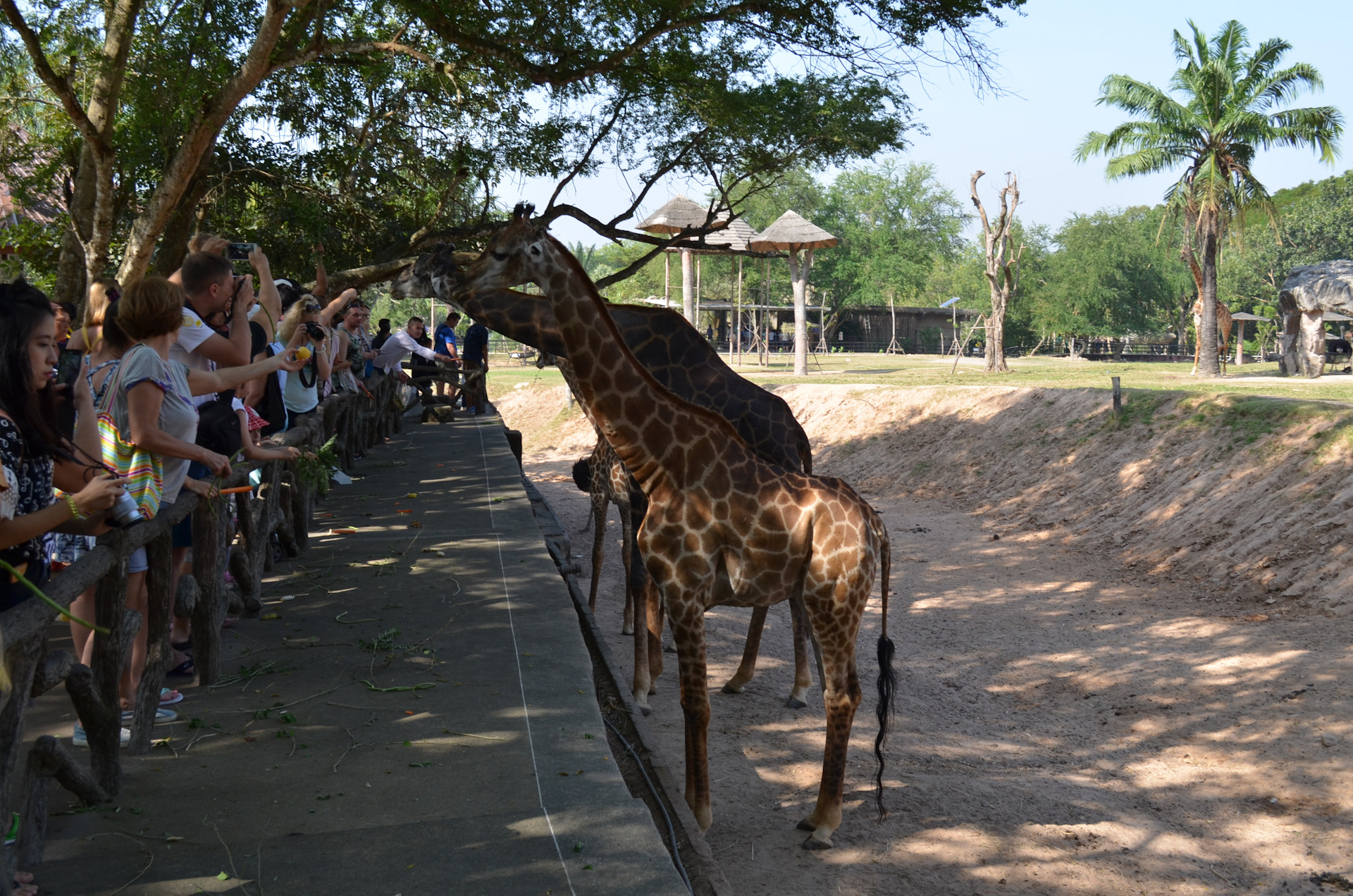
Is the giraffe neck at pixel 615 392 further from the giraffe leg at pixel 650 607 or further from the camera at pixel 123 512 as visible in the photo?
the camera at pixel 123 512

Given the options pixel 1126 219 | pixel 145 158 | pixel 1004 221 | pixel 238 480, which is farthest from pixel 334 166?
pixel 1126 219

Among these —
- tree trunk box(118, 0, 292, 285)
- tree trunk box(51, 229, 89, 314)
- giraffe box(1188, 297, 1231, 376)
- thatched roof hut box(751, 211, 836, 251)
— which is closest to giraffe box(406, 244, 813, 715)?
tree trunk box(118, 0, 292, 285)

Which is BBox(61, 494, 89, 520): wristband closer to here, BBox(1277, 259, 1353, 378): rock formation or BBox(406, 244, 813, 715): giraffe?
BBox(406, 244, 813, 715): giraffe

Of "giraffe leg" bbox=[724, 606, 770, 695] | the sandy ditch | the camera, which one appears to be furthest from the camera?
"giraffe leg" bbox=[724, 606, 770, 695]

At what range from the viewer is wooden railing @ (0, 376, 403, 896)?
2.84 meters

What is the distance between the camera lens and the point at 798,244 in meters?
29.0

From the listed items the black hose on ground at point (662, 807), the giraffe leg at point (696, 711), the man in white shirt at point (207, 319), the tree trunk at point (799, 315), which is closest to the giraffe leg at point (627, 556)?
the black hose on ground at point (662, 807)

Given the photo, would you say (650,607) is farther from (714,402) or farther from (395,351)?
(395,351)

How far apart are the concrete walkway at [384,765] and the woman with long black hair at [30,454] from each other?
0.93m

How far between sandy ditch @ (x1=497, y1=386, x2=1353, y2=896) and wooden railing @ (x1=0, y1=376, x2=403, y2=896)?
268 centimetres

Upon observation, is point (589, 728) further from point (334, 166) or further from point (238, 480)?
point (334, 166)

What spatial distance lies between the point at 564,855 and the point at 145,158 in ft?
34.2

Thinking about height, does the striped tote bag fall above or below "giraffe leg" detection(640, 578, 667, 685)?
above

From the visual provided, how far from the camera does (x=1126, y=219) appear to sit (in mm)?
56469
